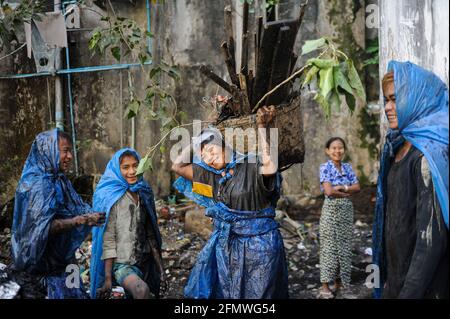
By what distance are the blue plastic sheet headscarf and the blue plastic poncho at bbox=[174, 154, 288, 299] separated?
3.82 ft

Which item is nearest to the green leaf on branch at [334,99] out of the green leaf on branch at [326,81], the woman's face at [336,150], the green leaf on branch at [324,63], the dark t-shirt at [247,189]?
the green leaf on branch at [326,81]

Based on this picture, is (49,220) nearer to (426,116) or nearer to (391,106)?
(391,106)

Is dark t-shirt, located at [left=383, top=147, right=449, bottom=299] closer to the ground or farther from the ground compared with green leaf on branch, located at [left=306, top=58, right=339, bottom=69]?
closer to the ground

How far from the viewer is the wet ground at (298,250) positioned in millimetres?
6637

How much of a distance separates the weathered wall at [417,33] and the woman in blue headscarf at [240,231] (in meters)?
1.20

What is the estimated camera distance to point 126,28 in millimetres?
6844

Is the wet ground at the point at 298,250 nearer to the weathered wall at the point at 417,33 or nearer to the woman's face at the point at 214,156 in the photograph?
the woman's face at the point at 214,156

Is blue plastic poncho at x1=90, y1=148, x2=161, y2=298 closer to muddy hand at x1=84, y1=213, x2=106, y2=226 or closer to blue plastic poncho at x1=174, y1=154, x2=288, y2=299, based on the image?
muddy hand at x1=84, y1=213, x2=106, y2=226

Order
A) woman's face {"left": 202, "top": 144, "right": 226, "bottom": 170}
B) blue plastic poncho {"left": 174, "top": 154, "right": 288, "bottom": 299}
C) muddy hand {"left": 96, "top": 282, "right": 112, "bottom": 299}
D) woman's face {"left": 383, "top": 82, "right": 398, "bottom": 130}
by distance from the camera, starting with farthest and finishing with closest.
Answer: muddy hand {"left": 96, "top": 282, "right": 112, "bottom": 299} < woman's face {"left": 202, "top": 144, "right": 226, "bottom": 170} < blue plastic poncho {"left": 174, "top": 154, "right": 288, "bottom": 299} < woman's face {"left": 383, "top": 82, "right": 398, "bottom": 130}

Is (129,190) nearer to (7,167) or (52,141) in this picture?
(52,141)

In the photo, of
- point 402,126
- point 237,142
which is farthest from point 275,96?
point 402,126

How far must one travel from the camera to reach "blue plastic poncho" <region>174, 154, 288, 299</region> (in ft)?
15.6

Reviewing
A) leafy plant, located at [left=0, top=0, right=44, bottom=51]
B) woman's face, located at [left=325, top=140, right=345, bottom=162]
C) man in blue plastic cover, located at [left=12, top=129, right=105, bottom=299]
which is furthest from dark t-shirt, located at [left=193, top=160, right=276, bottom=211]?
leafy plant, located at [left=0, top=0, right=44, bottom=51]

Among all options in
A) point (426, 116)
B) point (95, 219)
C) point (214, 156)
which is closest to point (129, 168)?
point (95, 219)
